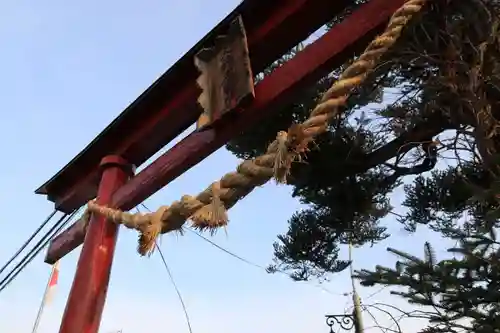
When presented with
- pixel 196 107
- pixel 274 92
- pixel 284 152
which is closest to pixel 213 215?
pixel 284 152

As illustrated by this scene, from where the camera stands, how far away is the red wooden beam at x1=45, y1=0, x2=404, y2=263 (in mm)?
1632

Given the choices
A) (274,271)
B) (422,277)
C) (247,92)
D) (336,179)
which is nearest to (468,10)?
(247,92)

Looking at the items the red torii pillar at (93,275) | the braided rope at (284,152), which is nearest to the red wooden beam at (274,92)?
the red torii pillar at (93,275)

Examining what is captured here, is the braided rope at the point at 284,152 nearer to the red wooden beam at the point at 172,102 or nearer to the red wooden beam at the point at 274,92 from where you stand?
the red wooden beam at the point at 274,92

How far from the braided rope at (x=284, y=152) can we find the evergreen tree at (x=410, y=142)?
0.48 meters

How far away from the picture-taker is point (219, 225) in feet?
4.18

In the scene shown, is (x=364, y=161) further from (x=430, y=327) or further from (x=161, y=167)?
(x=161, y=167)

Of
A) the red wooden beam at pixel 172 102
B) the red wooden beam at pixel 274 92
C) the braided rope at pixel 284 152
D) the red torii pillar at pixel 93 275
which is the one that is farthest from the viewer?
the red torii pillar at pixel 93 275

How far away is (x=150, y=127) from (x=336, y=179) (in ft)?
4.82

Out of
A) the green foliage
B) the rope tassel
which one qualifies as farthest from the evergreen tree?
the rope tassel

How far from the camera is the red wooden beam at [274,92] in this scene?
1.63 metres

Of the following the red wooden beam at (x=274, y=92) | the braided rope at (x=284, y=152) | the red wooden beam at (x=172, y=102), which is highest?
the red wooden beam at (x=172, y=102)

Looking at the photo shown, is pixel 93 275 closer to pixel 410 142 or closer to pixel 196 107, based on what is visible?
pixel 196 107

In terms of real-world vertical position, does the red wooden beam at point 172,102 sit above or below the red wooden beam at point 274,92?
above
